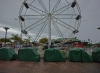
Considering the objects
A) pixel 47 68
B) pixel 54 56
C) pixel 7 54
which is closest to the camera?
pixel 47 68

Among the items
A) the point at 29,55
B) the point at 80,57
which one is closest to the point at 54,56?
the point at 29,55

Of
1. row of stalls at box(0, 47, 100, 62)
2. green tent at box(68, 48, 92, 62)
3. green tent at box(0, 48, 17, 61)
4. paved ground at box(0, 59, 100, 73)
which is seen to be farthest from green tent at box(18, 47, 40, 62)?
green tent at box(68, 48, 92, 62)

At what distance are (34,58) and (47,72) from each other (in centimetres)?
492

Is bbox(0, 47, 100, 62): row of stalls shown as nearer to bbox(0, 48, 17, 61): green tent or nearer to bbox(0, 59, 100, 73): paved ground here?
bbox(0, 48, 17, 61): green tent

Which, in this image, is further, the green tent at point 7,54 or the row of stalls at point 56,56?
the green tent at point 7,54

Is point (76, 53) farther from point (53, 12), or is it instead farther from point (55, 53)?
point (53, 12)

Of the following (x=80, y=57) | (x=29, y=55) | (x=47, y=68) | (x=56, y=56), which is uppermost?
(x=29, y=55)

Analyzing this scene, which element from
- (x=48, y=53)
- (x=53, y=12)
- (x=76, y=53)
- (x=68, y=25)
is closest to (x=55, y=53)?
(x=48, y=53)

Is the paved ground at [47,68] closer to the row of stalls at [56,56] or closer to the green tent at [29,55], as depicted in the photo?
the green tent at [29,55]

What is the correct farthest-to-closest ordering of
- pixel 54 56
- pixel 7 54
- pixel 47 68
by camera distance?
pixel 7 54 < pixel 54 56 < pixel 47 68

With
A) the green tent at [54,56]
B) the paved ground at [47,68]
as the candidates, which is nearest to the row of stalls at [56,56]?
the green tent at [54,56]

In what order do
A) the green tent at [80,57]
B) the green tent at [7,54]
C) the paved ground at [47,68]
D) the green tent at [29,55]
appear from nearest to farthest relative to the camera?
the paved ground at [47,68]
the green tent at [29,55]
the green tent at [80,57]
the green tent at [7,54]

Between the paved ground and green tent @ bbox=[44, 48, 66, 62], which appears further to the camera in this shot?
green tent @ bbox=[44, 48, 66, 62]

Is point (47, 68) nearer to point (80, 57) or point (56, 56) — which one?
point (56, 56)
